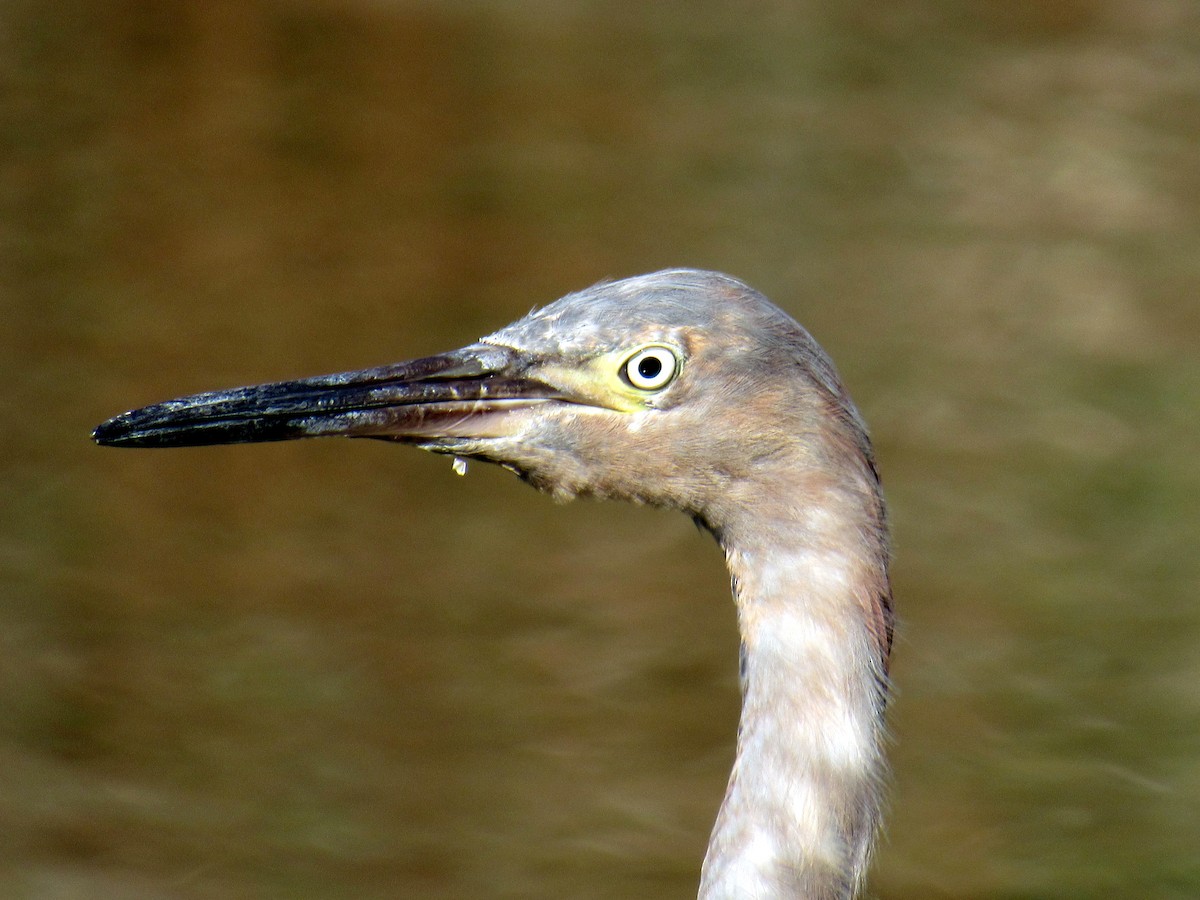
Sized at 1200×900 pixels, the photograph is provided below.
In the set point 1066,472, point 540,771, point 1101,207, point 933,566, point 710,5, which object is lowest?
point 540,771

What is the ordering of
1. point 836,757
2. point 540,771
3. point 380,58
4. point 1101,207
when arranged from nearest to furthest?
point 836,757, point 540,771, point 1101,207, point 380,58

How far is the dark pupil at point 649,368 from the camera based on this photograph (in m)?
3.43

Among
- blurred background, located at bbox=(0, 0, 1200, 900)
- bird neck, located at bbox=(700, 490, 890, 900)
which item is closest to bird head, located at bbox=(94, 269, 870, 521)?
bird neck, located at bbox=(700, 490, 890, 900)

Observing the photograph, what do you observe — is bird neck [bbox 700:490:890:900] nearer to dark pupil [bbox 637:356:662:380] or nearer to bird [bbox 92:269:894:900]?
bird [bbox 92:269:894:900]

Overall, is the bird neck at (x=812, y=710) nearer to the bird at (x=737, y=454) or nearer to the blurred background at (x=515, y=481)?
the bird at (x=737, y=454)

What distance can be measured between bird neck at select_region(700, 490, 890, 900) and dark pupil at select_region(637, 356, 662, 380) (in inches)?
14.9

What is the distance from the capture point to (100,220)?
11.0m

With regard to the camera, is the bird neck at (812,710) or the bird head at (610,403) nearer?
the bird neck at (812,710)

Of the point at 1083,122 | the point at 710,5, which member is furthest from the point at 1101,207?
the point at 710,5

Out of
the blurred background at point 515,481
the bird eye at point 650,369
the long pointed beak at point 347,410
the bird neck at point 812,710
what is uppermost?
the blurred background at point 515,481

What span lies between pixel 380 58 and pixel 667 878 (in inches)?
356

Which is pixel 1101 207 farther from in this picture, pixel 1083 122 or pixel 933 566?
pixel 933 566

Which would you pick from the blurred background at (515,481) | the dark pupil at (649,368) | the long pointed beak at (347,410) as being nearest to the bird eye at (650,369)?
the dark pupil at (649,368)

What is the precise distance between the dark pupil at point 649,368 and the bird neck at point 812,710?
0.38m
